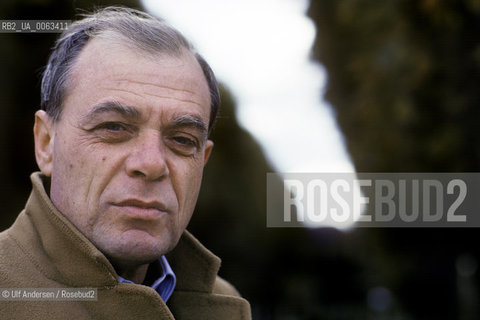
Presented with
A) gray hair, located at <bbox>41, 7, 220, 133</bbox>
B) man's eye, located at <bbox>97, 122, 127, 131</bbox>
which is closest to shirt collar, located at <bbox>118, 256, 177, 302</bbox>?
man's eye, located at <bbox>97, 122, 127, 131</bbox>

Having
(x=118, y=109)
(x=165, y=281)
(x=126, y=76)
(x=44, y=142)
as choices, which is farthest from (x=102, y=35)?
(x=165, y=281)

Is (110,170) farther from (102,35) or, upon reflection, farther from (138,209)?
(102,35)

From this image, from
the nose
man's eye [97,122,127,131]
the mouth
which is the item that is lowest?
the mouth

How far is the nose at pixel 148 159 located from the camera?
1.64m

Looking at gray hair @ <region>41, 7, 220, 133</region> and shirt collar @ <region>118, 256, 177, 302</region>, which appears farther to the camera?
shirt collar @ <region>118, 256, 177, 302</region>

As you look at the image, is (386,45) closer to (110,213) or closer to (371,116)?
(371,116)

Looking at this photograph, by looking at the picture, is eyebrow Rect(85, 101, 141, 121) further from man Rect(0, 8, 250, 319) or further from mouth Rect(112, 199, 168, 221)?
mouth Rect(112, 199, 168, 221)

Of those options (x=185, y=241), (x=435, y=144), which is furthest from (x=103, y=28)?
(x=435, y=144)

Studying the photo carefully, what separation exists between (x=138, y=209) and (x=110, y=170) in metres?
0.16

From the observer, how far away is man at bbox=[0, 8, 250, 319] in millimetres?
1607

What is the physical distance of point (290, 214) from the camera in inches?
107

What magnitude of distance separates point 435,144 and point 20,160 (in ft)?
12.0

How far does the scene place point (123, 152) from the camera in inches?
66.1

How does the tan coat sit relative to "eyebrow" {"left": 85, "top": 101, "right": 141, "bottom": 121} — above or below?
below
